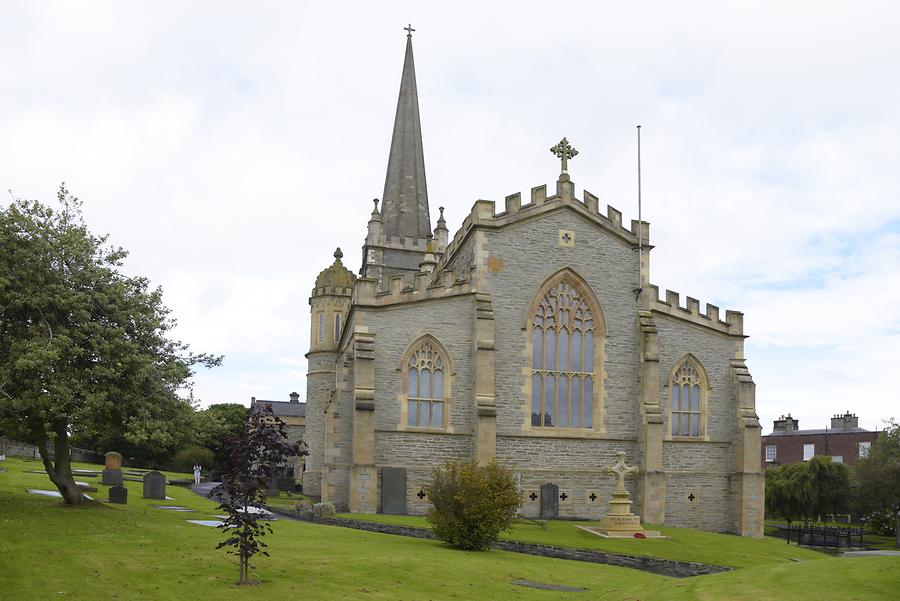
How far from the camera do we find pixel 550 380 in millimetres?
37344

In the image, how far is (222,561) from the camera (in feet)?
60.0

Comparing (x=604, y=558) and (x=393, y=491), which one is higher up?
(x=393, y=491)

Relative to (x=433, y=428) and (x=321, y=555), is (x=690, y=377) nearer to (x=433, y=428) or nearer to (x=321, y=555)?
(x=433, y=428)

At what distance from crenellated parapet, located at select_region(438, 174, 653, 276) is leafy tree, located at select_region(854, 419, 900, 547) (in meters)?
19.3

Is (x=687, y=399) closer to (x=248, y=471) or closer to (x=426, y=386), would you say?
(x=426, y=386)

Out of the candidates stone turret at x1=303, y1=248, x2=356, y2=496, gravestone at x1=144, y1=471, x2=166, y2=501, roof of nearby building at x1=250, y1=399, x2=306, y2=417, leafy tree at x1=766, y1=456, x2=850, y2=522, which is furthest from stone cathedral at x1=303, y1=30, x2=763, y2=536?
roof of nearby building at x1=250, y1=399, x2=306, y2=417

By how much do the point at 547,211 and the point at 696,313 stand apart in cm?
855

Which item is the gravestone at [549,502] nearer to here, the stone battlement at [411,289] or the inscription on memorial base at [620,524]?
the inscription on memorial base at [620,524]

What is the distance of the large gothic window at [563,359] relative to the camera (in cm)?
3716

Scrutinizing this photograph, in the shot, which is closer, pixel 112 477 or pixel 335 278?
pixel 112 477

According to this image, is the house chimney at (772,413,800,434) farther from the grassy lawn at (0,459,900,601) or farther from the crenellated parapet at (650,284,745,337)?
the grassy lawn at (0,459,900,601)

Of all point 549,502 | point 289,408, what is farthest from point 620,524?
point 289,408

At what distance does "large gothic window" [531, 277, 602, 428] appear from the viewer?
37.2m

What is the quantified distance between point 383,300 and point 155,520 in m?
13.6
